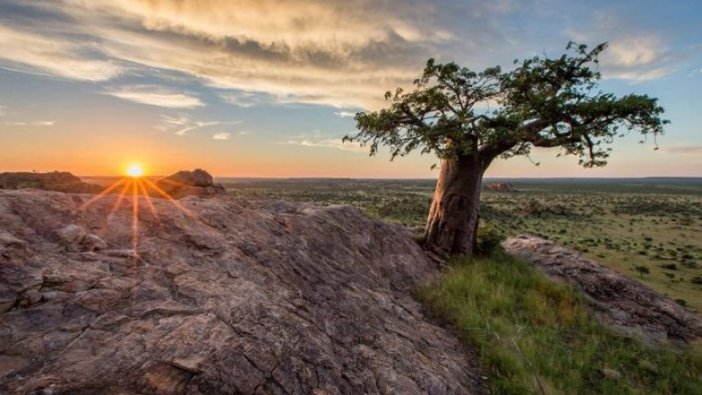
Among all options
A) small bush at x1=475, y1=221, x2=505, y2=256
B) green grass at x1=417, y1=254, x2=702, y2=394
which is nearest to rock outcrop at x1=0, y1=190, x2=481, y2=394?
green grass at x1=417, y1=254, x2=702, y2=394

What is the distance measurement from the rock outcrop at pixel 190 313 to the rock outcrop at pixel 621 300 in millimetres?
5904

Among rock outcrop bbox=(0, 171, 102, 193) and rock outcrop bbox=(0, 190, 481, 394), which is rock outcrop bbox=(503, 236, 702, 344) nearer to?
rock outcrop bbox=(0, 190, 481, 394)

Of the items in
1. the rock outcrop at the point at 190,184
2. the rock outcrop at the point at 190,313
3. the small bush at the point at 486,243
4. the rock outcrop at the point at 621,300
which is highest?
the rock outcrop at the point at 190,184

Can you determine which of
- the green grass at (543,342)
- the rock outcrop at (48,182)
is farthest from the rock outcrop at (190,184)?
the green grass at (543,342)

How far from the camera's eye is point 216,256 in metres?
6.12

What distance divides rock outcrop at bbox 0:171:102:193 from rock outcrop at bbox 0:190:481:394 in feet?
12.3

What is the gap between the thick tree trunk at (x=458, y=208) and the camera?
12.6 metres

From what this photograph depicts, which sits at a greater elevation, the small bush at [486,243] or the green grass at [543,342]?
the small bush at [486,243]

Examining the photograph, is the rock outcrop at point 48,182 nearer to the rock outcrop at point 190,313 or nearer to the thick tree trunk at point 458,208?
the rock outcrop at point 190,313

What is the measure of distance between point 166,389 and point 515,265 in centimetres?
1047

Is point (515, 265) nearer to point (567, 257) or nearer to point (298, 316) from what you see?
point (567, 257)

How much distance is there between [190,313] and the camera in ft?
14.8

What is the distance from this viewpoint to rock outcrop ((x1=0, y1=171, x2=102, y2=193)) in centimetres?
975

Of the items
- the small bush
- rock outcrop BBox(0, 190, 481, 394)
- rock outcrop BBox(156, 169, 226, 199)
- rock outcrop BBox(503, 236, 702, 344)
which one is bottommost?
rock outcrop BBox(503, 236, 702, 344)
